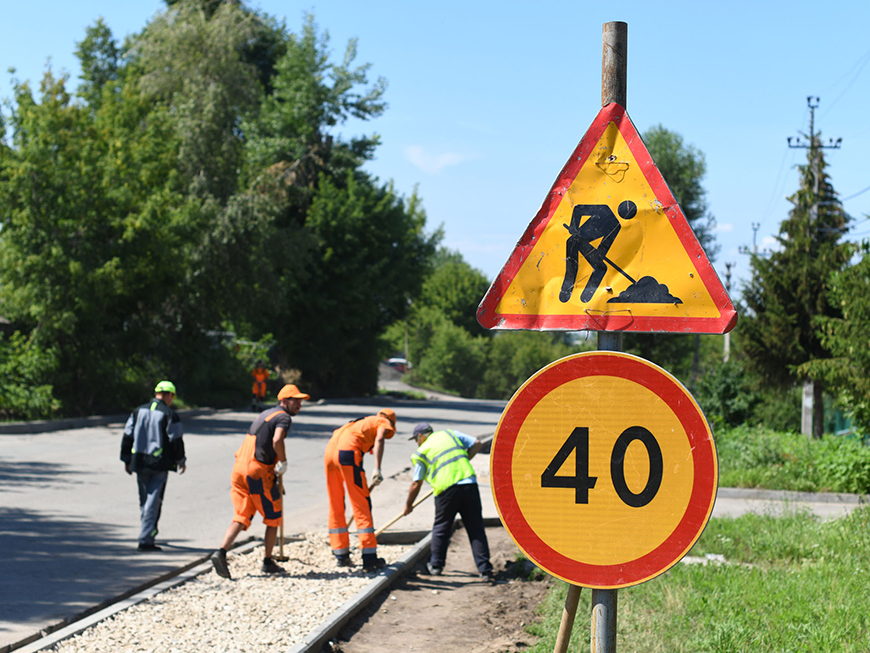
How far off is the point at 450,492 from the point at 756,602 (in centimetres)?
328

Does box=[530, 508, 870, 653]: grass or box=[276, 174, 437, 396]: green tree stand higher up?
box=[276, 174, 437, 396]: green tree

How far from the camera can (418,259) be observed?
43.6 meters

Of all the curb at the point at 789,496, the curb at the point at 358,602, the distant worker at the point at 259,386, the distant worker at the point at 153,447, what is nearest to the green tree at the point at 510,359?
the distant worker at the point at 259,386

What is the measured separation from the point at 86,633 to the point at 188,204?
Answer: 1977cm

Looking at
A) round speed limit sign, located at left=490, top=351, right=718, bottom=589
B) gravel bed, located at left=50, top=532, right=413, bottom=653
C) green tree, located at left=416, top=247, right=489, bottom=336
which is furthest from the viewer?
green tree, located at left=416, top=247, right=489, bottom=336

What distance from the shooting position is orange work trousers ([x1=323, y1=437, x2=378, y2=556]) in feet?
28.2

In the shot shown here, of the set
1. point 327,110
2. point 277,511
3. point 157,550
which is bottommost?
point 157,550

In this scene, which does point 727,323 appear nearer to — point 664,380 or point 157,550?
point 664,380

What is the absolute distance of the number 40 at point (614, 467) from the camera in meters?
2.60

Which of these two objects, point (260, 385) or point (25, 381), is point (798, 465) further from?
point (260, 385)

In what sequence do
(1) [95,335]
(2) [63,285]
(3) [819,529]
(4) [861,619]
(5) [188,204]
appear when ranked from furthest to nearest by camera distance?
1. (5) [188,204]
2. (1) [95,335]
3. (2) [63,285]
4. (3) [819,529]
5. (4) [861,619]

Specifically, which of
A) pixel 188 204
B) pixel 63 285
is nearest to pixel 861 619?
pixel 63 285

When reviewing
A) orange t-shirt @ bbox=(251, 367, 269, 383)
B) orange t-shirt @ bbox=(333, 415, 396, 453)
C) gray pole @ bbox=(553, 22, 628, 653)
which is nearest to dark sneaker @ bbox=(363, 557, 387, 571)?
orange t-shirt @ bbox=(333, 415, 396, 453)

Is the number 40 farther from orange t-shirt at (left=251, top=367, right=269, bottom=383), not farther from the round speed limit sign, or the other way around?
orange t-shirt at (left=251, top=367, right=269, bottom=383)
